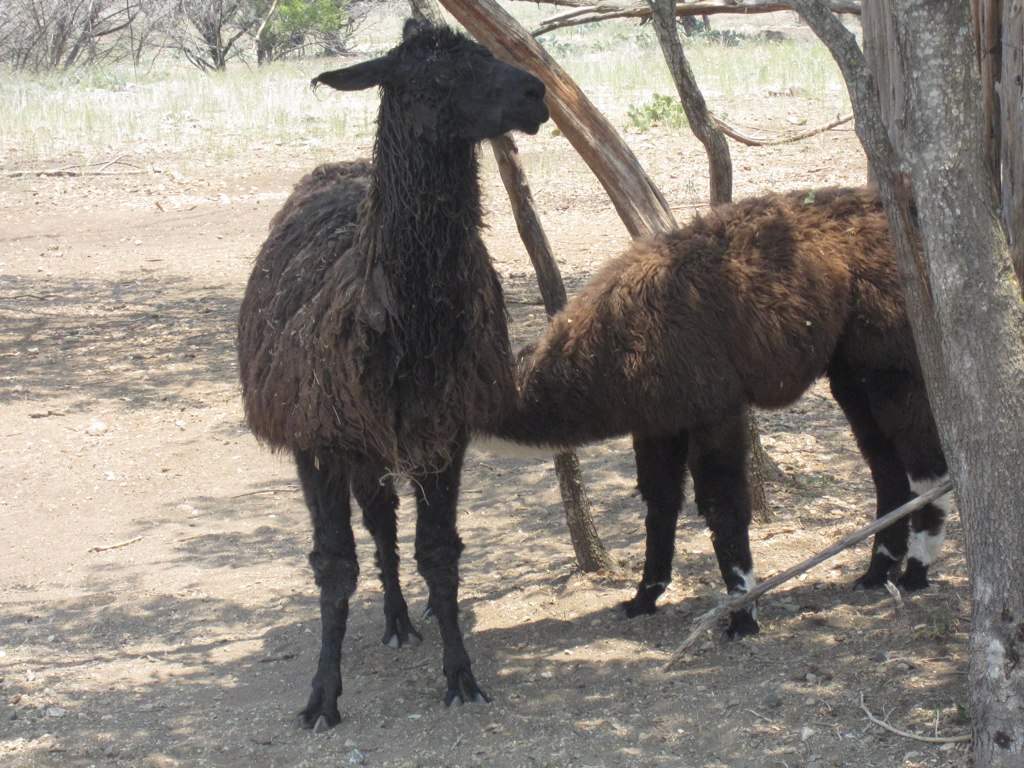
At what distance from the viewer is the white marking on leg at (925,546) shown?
529 cm

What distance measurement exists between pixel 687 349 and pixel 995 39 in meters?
1.75

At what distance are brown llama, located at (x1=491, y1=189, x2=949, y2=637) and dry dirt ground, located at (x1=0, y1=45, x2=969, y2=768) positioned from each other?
0.45 metres

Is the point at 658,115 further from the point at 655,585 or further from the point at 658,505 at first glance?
the point at 655,585

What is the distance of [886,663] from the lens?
14.5ft

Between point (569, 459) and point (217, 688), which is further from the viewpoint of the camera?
point (569, 459)

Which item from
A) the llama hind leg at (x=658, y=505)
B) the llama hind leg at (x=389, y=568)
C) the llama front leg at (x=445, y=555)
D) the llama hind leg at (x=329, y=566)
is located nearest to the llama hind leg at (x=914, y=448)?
the llama hind leg at (x=658, y=505)

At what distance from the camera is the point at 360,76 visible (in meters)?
4.01

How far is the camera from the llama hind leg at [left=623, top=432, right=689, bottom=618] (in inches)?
210

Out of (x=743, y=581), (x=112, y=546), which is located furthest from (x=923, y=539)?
(x=112, y=546)

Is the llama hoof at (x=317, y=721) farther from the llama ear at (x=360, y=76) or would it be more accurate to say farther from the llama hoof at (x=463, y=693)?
the llama ear at (x=360, y=76)

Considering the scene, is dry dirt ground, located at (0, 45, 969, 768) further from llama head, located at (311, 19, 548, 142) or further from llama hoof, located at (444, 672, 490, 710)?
llama head, located at (311, 19, 548, 142)

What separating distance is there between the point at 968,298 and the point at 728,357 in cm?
173

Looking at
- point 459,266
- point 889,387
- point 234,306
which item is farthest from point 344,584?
point 234,306

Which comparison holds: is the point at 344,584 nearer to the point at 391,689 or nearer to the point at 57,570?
the point at 391,689
